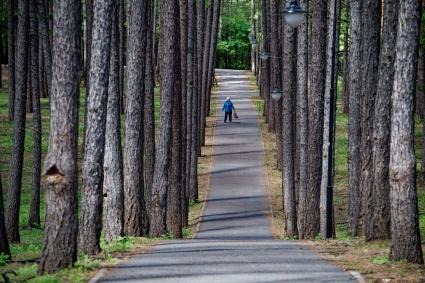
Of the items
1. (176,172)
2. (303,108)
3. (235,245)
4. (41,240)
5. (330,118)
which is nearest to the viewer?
(235,245)

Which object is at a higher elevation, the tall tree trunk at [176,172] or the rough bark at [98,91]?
the rough bark at [98,91]

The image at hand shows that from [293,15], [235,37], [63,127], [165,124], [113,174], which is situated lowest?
[113,174]

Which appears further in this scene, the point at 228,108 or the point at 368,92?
the point at 228,108

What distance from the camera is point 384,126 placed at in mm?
14445

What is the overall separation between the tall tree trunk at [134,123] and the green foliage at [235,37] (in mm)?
70682

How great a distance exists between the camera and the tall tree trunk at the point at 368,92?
1702 centimetres

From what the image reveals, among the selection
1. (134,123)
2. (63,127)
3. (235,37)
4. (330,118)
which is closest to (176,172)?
(134,123)

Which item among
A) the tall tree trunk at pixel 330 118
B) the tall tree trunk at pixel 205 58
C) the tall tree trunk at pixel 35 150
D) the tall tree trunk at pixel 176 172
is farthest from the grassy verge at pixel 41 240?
the tall tree trunk at pixel 330 118

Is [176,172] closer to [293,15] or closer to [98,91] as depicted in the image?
[293,15]

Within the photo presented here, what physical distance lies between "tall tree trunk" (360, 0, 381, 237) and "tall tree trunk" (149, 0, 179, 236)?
4520 mm

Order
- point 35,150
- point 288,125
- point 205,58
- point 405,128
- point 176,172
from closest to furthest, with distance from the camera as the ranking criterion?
point 405,128 < point 176,172 < point 288,125 < point 35,150 < point 205,58

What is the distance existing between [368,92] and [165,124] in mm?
4963

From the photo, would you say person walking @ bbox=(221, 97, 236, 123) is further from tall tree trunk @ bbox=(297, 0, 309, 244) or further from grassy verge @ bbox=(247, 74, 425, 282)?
tall tree trunk @ bbox=(297, 0, 309, 244)

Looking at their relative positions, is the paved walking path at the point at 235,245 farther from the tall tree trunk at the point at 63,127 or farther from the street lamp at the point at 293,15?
the street lamp at the point at 293,15
